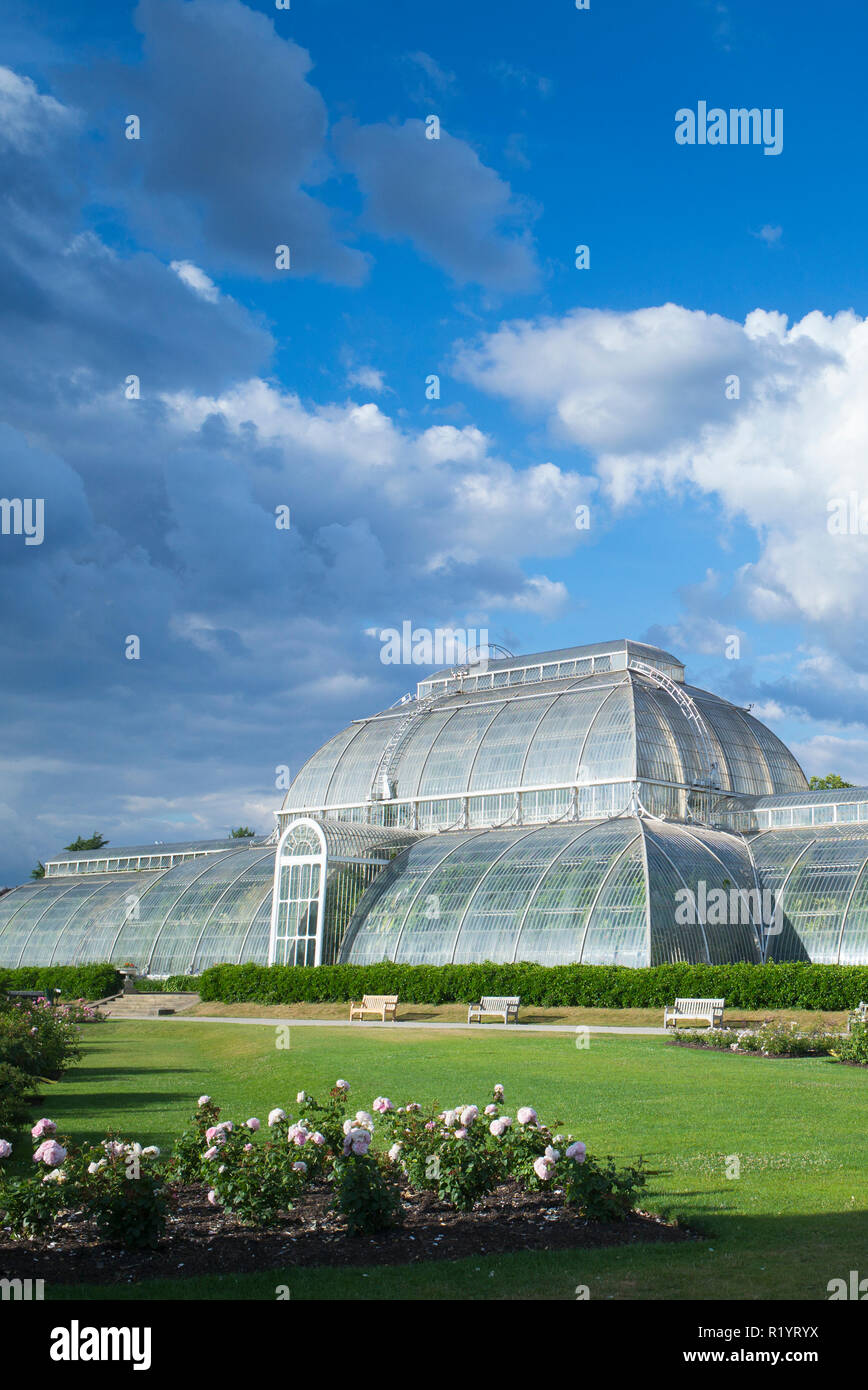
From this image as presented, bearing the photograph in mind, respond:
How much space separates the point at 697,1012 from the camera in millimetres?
37438

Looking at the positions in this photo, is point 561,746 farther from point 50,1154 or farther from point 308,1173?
point 50,1154

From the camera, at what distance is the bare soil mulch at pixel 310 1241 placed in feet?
34.8

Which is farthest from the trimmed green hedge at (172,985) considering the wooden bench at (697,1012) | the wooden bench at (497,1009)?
the wooden bench at (697,1012)

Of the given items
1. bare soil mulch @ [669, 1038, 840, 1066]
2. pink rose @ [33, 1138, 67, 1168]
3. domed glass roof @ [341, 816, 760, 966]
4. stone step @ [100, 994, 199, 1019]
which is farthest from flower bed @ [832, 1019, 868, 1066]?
stone step @ [100, 994, 199, 1019]

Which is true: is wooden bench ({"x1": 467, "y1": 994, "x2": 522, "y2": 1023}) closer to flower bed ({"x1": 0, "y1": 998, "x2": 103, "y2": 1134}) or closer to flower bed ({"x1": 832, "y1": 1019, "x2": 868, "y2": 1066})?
flower bed ({"x1": 832, "y1": 1019, "x2": 868, "y2": 1066})

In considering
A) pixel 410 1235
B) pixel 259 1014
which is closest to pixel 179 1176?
pixel 410 1235

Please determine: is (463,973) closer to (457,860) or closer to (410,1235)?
(457,860)

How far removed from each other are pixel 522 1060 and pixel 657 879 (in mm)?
20874

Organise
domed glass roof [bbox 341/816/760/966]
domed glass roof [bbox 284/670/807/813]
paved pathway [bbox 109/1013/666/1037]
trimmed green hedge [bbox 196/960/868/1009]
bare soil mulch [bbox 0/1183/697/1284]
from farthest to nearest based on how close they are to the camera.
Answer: domed glass roof [bbox 284/670/807/813], domed glass roof [bbox 341/816/760/966], trimmed green hedge [bbox 196/960/868/1009], paved pathway [bbox 109/1013/666/1037], bare soil mulch [bbox 0/1183/697/1284]

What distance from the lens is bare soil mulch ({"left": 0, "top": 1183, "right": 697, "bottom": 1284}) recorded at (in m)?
10.6

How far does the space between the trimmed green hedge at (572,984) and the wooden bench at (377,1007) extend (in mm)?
2689

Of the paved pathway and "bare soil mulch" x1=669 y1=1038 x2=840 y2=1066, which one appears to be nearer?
"bare soil mulch" x1=669 y1=1038 x2=840 y2=1066

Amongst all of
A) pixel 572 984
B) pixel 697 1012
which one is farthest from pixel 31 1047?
pixel 572 984

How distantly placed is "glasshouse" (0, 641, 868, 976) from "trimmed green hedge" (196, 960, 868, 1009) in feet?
8.09
